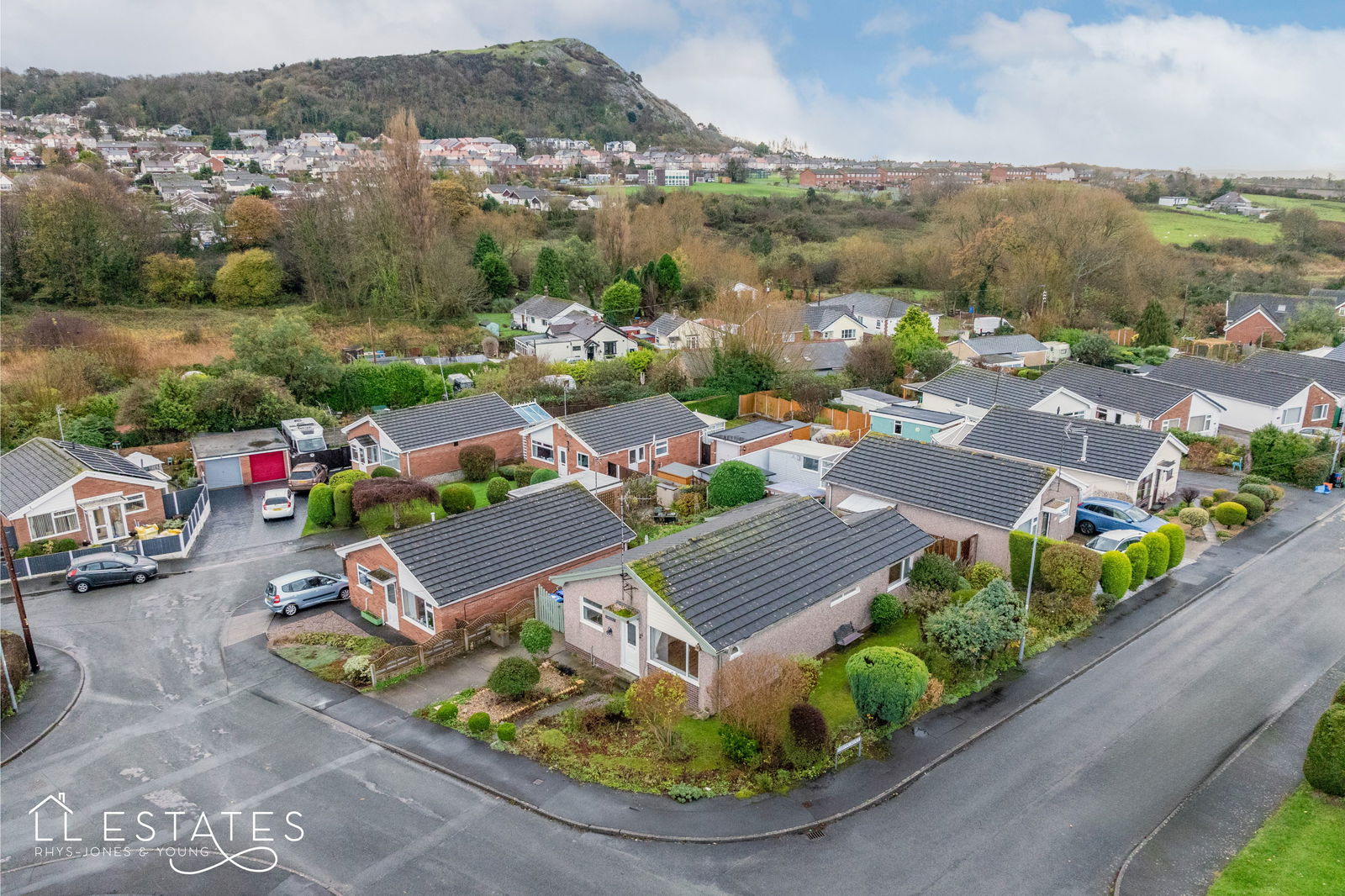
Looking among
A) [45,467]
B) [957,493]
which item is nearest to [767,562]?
[957,493]

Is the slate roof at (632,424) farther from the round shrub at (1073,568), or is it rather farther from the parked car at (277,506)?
the round shrub at (1073,568)

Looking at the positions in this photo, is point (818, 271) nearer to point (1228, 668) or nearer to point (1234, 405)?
point (1234, 405)

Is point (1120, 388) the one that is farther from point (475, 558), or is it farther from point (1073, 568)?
point (475, 558)

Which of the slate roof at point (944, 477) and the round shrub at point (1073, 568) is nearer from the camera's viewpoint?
the round shrub at point (1073, 568)

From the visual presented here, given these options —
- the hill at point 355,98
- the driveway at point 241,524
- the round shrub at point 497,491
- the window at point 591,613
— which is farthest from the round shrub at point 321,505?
the hill at point 355,98

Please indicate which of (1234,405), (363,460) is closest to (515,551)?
(363,460)

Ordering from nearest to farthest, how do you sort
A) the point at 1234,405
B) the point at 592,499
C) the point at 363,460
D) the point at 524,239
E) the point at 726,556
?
1. the point at 726,556
2. the point at 592,499
3. the point at 363,460
4. the point at 1234,405
5. the point at 524,239

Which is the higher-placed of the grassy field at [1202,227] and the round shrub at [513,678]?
the grassy field at [1202,227]

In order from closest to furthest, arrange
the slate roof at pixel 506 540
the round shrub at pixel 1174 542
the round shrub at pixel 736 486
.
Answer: the slate roof at pixel 506 540 < the round shrub at pixel 1174 542 < the round shrub at pixel 736 486
